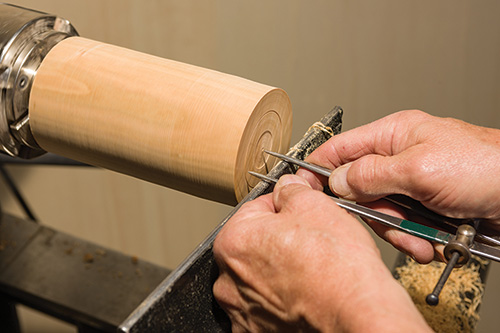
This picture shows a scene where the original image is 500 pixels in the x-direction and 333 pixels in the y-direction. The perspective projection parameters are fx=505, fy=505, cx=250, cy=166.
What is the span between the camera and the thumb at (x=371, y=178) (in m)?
0.56

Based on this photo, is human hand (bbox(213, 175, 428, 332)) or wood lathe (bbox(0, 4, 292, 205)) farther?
wood lathe (bbox(0, 4, 292, 205))

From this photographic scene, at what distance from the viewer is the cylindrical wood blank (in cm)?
53

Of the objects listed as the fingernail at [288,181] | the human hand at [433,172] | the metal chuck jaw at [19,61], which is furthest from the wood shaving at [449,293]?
the metal chuck jaw at [19,61]

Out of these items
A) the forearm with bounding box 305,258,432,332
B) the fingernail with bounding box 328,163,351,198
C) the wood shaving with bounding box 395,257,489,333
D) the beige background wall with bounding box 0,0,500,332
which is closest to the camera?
the forearm with bounding box 305,258,432,332

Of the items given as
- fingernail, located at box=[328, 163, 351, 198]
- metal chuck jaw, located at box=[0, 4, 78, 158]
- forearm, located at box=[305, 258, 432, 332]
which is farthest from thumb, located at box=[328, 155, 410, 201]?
metal chuck jaw, located at box=[0, 4, 78, 158]

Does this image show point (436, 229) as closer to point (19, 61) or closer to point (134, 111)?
A: point (134, 111)

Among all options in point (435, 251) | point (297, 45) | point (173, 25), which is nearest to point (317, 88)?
point (297, 45)

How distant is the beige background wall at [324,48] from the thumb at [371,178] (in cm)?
100

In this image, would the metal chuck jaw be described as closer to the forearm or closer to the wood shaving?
the forearm

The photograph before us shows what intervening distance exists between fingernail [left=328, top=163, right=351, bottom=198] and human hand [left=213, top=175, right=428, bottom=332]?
0.08 meters

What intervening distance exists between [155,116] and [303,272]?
0.23m

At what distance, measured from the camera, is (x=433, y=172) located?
1.82 ft

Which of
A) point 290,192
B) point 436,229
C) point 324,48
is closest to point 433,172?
point 436,229

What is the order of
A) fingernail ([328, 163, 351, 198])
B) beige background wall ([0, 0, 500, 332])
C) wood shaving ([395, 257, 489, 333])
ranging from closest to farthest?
1. fingernail ([328, 163, 351, 198])
2. wood shaving ([395, 257, 489, 333])
3. beige background wall ([0, 0, 500, 332])
